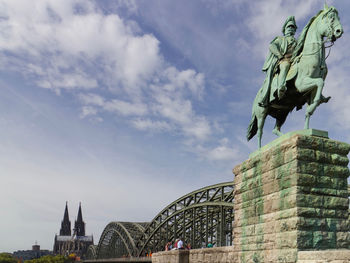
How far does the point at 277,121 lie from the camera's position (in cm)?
1336

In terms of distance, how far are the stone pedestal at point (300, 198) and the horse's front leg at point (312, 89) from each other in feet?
2.40

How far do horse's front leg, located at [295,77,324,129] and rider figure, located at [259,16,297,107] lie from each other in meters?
0.76

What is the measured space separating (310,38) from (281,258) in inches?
241

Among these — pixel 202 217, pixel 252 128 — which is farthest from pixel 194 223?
pixel 252 128

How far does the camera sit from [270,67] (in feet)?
41.9

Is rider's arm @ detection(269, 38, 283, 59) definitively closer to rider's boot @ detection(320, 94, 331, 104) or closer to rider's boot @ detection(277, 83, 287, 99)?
rider's boot @ detection(277, 83, 287, 99)

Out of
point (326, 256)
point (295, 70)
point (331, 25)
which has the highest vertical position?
point (331, 25)

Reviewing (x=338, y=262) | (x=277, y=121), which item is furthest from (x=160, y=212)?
(x=338, y=262)

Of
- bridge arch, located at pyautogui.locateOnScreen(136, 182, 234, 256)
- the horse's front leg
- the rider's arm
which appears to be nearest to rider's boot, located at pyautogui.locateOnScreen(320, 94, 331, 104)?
the horse's front leg

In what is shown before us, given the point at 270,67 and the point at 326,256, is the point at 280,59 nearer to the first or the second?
the point at 270,67

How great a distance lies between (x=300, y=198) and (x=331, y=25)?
4.81m

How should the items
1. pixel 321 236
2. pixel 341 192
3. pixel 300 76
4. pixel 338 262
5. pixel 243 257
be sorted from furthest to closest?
pixel 243 257 → pixel 300 76 → pixel 341 192 → pixel 321 236 → pixel 338 262

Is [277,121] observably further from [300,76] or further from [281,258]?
[281,258]

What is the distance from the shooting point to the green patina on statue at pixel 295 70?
1108cm
